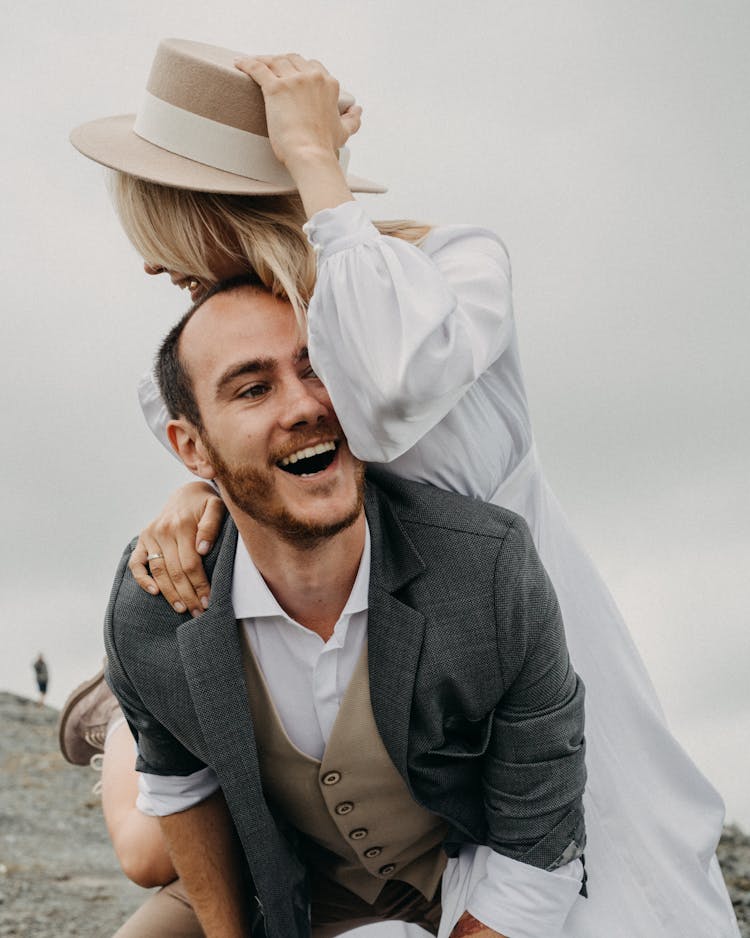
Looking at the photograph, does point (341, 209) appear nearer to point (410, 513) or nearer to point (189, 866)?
point (410, 513)

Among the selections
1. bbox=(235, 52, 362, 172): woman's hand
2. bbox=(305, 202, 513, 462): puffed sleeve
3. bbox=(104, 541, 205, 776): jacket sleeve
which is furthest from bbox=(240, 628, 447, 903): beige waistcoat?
bbox=(235, 52, 362, 172): woman's hand

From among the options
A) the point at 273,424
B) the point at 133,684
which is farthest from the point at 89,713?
the point at 273,424

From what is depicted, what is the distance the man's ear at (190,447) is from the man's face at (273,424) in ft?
0.51

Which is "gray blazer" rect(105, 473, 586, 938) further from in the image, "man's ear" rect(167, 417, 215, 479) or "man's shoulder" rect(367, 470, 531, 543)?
"man's ear" rect(167, 417, 215, 479)

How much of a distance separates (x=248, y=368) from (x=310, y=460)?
0.28 meters

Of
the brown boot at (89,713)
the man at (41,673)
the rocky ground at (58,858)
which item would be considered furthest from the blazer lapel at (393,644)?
the man at (41,673)

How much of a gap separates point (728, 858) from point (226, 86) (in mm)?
8399

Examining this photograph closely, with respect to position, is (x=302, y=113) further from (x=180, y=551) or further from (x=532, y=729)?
(x=532, y=729)

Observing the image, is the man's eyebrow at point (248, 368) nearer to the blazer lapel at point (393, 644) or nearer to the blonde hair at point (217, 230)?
the blonde hair at point (217, 230)

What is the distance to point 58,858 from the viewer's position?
11852mm

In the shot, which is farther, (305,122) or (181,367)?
(181,367)

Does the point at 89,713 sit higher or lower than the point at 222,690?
lower

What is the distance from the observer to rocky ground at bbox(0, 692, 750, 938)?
924 cm

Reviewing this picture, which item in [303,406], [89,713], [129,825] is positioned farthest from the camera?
[89,713]
